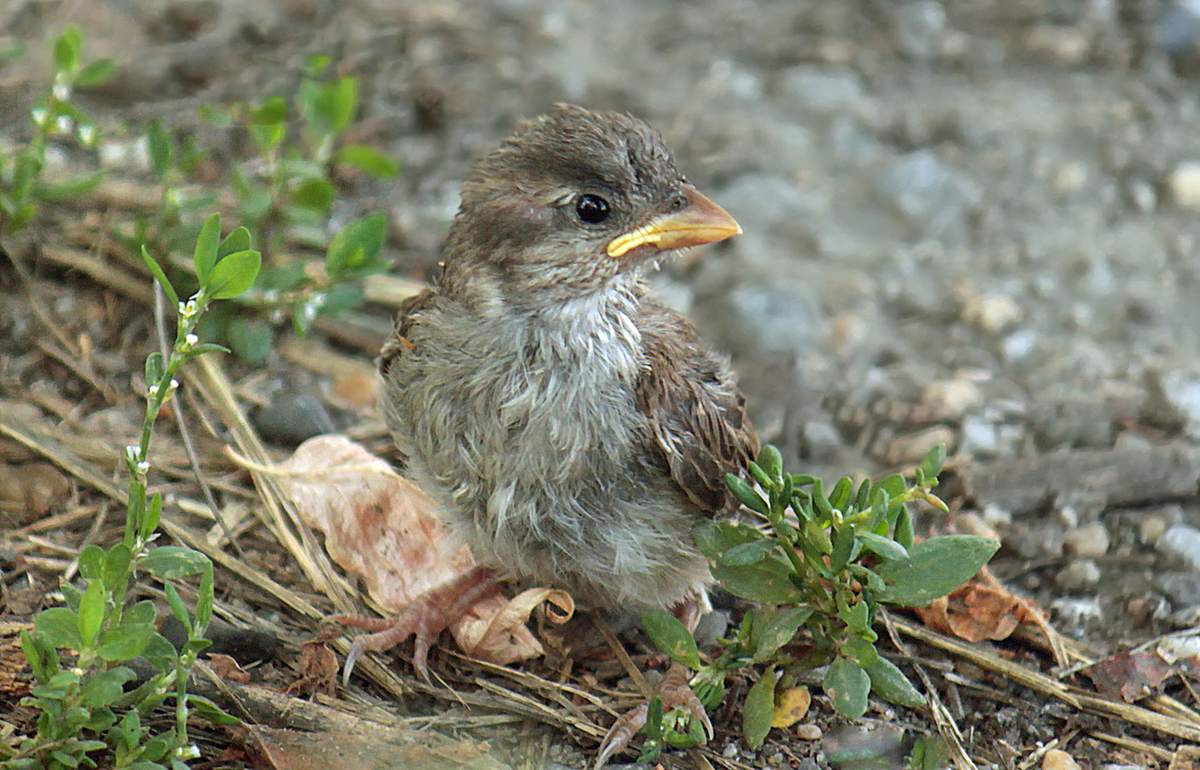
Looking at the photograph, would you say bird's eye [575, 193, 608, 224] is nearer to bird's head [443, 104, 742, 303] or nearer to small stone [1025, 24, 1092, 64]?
bird's head [443, 104, 742, 303]

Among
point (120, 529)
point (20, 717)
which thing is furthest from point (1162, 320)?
point (20, 717)

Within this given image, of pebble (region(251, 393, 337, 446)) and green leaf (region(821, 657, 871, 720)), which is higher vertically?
pebble (region(251, 393, 337, 446))

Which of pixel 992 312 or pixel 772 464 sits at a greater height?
pixel 772 464

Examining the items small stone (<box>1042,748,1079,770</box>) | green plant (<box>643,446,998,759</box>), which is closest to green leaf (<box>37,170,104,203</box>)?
green plant (<box>643,446,998,759</box>)

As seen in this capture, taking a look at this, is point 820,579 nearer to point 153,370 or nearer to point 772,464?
point 772,464

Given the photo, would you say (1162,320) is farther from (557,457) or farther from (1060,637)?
(557,457)

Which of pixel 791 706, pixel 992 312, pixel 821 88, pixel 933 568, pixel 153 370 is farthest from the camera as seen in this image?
pixel 821 88

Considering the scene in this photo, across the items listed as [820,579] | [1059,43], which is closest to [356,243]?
[820,579]
